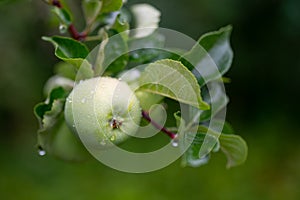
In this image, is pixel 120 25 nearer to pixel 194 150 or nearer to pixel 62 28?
pixel 62 28

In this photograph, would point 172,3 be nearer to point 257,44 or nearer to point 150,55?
point 257,44

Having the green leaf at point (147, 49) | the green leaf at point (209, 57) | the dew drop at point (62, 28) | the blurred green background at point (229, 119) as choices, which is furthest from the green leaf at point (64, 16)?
the blurred green background at point (229, 119)

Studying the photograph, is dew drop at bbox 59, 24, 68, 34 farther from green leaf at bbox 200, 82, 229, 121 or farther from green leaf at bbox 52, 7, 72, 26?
green leaf at bbox 200, 82, 229, 121

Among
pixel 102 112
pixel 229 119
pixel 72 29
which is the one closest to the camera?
pixel 102 112

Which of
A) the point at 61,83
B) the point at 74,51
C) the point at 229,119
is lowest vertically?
the point at 229,119

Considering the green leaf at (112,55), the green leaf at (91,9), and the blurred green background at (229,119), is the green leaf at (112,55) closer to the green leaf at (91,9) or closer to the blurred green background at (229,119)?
the green leaf at (91,9)

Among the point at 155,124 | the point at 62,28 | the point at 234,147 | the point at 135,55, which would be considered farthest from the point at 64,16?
the point at 234,147
